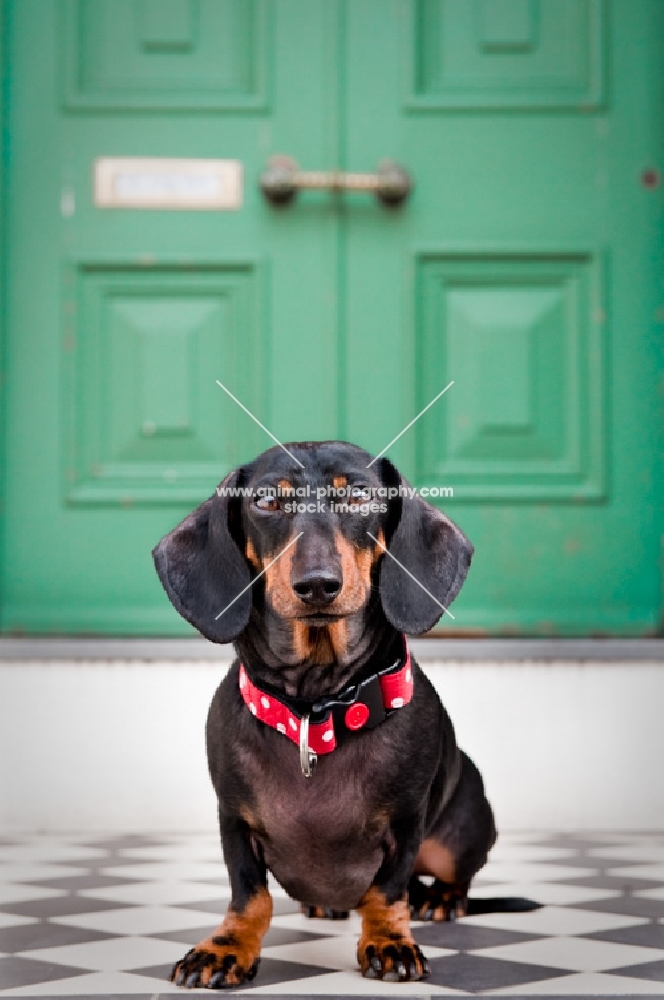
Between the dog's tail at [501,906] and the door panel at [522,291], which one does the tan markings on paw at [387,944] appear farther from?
the door panel at [522,291]

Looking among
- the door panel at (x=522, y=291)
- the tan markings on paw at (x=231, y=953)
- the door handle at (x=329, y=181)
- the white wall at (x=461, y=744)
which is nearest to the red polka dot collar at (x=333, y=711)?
the tan markings on paw at (x=231, y=953)

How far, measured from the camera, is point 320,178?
342 centimetres

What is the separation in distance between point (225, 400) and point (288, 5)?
0.97 m

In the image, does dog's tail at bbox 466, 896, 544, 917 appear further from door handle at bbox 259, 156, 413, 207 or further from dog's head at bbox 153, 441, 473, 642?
door handle at bbox 259, 156, 413, 207

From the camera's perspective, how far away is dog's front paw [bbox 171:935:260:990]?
5.97ft

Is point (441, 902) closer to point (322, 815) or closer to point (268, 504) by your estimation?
point (322, 815)

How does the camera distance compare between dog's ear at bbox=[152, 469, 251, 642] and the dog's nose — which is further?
dog's ear at bbox=[152, 469, 251, 642]

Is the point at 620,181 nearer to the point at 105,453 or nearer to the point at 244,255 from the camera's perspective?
the point at 244,255

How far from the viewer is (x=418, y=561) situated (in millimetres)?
2010

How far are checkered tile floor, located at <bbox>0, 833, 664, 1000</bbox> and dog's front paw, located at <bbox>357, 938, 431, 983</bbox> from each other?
0.07ft

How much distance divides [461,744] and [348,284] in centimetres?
113

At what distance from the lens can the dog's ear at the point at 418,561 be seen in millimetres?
1969

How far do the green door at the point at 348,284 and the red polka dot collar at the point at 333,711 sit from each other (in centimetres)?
139

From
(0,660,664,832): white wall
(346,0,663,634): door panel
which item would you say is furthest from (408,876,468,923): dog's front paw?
(346,0,663,634): door panel
